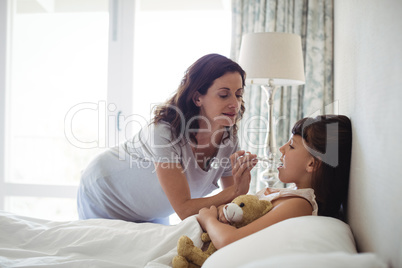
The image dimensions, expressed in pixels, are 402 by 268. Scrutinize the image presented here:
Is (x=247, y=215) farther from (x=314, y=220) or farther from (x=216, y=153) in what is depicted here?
(x=216, y=153)

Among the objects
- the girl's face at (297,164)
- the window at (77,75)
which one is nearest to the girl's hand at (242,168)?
the girl's face at (297,164)

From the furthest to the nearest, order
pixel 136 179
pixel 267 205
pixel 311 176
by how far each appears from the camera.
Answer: pixel 136 179, pixel 311 176, pixel 267 205

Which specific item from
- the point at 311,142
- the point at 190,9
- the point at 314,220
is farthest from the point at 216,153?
the point at 190,9

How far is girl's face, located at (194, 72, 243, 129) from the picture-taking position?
1531 mm

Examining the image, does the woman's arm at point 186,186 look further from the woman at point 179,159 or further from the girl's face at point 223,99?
the girl's face at point 223,99

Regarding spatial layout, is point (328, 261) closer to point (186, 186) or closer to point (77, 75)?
point (186, 186)

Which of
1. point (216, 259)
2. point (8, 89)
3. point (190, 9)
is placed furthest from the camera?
point (8, 89)

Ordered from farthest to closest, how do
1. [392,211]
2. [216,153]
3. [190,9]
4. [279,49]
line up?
1. [190,9]
2. [279,49]
3. [216,153]
4. [392,211]

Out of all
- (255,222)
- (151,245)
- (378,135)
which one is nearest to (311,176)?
→ (255,222)

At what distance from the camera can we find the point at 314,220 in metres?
0.84

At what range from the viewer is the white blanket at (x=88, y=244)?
98 centimetres

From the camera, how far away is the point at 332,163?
115 centimetres

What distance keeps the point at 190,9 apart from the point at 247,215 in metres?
2.47

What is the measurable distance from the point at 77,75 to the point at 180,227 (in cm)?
255
